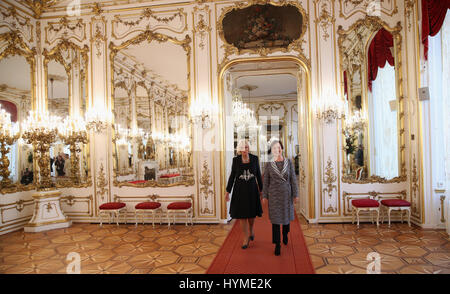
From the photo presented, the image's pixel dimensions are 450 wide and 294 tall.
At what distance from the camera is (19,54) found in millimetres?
6129

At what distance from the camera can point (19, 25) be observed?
615 cm

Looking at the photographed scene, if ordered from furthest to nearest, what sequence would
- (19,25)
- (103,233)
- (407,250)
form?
(19,25) → (103,233) → (407,250)

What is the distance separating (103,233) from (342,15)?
21.1ft

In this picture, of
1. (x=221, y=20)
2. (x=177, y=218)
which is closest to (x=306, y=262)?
(x=177, y=218)

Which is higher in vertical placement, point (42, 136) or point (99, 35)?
point (99, 35)

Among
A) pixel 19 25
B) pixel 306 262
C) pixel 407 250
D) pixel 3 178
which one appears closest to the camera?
pixel 306 262

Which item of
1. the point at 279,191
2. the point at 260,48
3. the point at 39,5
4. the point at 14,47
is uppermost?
the point at 39,5

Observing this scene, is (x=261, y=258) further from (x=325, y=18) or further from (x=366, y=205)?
(x=325, y=18)

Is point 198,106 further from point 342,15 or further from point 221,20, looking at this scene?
point 342,15

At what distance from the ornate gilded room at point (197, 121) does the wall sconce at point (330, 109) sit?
2 centimetres

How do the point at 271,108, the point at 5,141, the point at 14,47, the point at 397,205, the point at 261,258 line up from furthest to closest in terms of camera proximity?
the point at 271,108, the point at 14,47, the point at 5,141, the point at 397,205, the point at 261,258

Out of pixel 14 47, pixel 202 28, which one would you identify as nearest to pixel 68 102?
pixel 14 47

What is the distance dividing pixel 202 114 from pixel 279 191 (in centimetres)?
274

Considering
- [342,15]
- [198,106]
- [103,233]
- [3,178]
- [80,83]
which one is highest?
[342,15]
